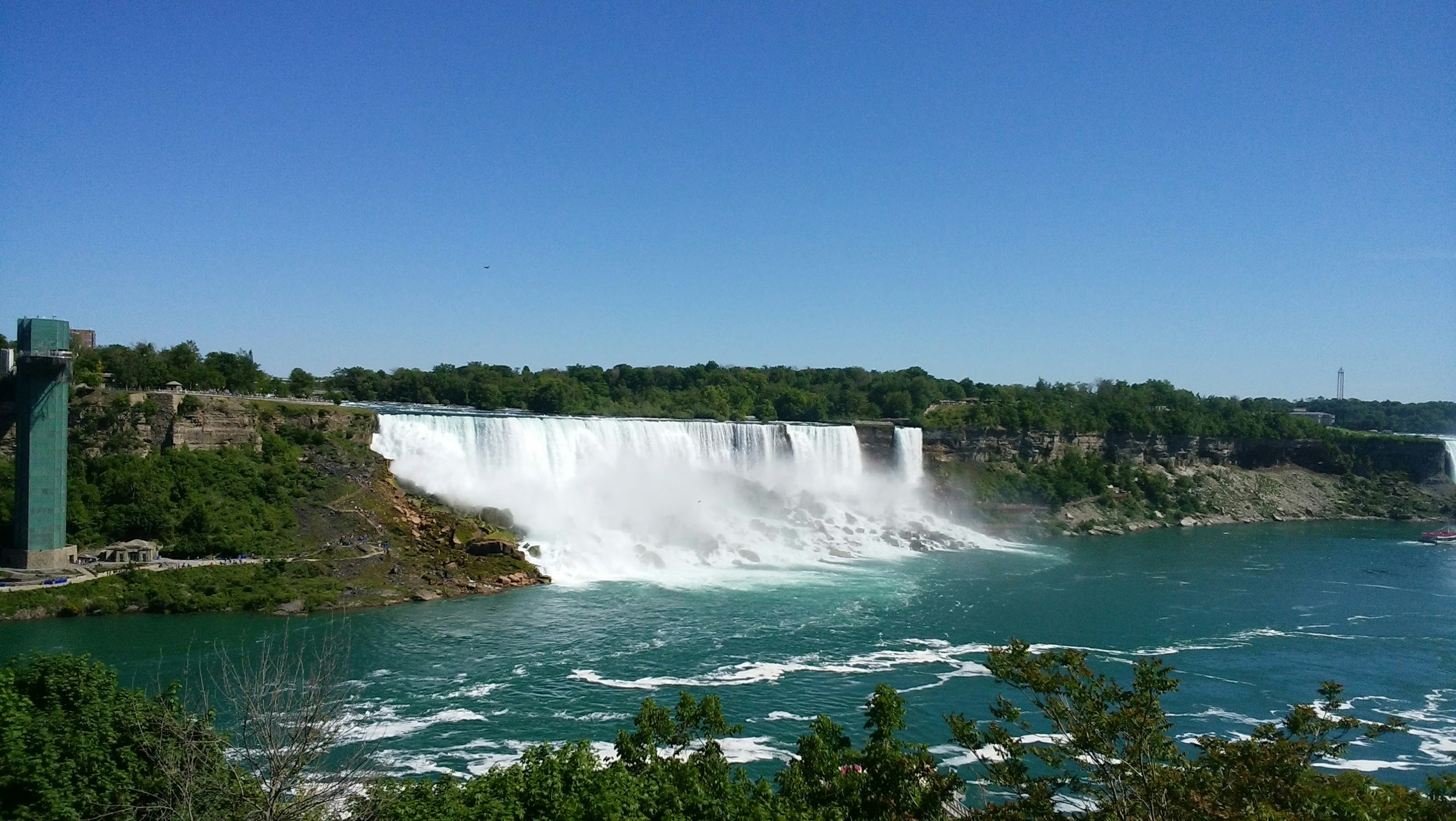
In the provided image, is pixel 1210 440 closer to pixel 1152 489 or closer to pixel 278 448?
pixel 1152 489

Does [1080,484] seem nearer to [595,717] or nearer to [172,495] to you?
[595,717]

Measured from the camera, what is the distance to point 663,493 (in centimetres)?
4019

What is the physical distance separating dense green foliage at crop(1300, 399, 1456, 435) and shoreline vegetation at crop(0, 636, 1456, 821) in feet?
367

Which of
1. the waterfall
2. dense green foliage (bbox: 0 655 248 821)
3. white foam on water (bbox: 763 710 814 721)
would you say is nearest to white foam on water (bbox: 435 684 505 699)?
white foam on water (bbox: 763 710 814 721)

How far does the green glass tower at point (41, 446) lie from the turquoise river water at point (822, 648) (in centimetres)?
420

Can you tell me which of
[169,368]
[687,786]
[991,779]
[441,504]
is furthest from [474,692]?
[169,368]

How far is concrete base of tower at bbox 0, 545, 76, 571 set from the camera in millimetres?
25484

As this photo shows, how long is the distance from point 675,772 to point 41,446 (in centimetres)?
2454

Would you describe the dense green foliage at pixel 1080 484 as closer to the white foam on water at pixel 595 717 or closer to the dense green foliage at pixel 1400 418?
the white foam on water at pixel 595 717

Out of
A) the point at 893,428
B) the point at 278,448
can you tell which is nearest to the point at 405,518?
the point at 278,448

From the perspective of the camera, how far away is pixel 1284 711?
1880 centimetres

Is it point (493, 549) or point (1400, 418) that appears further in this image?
point (1400, 418)

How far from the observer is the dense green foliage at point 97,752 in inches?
360

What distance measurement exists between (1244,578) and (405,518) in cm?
3055
